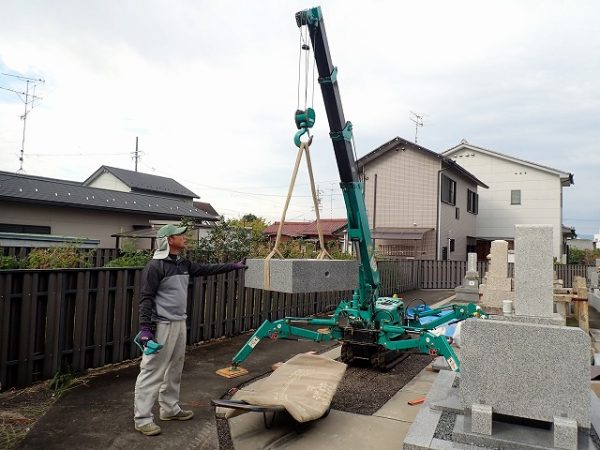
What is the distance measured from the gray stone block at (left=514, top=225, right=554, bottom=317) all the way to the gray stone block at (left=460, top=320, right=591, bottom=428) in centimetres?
83

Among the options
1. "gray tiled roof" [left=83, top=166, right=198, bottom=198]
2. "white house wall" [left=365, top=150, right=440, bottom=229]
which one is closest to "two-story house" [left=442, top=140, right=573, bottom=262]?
"white house wall" [left=365, top=150, right=440, bottom=229]

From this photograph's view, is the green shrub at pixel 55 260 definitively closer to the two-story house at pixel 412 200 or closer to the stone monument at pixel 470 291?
the stone monument at pixel 470 291

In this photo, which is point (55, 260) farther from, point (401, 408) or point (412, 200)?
point (412, 200)

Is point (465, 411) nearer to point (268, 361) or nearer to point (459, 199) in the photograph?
point (268, 361)

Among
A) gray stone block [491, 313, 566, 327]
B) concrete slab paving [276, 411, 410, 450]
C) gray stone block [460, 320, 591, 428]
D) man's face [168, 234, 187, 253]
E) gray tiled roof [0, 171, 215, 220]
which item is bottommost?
concrete slab paving [276, 411, 410, 450]

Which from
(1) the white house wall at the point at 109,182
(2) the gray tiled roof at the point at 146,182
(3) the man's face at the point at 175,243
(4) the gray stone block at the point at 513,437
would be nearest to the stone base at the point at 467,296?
(4) the gray stone block at the point at 513,437

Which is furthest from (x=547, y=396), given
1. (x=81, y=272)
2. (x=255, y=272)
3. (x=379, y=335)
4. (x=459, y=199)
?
(x=459, y=199)

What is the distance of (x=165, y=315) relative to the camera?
4117 mm

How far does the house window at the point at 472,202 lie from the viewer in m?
24.8

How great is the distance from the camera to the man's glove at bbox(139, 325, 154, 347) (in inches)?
153

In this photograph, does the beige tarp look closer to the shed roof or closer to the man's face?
the man's face

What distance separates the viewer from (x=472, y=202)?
25.6 m

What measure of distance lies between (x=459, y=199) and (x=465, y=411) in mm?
21284

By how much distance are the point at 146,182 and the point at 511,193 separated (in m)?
24.3
